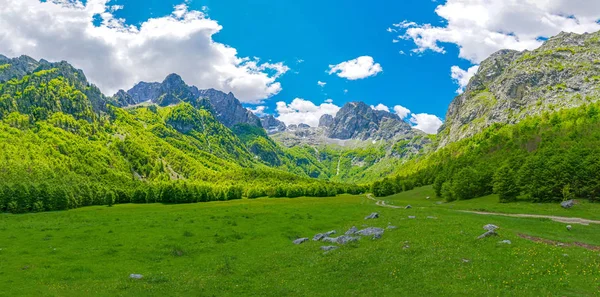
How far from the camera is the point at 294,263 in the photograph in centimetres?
3753

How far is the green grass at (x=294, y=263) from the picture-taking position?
25.5 m

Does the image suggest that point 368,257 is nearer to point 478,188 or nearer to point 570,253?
point 570,253

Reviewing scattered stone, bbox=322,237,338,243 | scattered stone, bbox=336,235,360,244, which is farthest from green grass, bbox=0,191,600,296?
scattered stone, bbox=322,237,338,243

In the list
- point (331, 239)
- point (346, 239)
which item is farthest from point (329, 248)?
point (331, 239)

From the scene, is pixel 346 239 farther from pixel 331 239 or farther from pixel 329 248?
pixel 329 248

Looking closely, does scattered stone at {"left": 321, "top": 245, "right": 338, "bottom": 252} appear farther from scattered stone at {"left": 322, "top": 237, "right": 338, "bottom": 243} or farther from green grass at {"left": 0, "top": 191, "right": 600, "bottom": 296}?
scattered stone at {"left": 322, "top": 237, "right": 338, "bottom": 243}

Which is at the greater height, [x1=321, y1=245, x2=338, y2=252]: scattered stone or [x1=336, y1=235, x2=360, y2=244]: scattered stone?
[x1=336, y1=235, x2=360, y2=244]: scattered stone

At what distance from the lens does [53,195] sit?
128 m

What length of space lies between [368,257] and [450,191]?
95839mm

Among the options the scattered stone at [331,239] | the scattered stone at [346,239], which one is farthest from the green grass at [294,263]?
the scattered stone at [331,239]

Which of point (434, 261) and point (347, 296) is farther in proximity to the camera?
point (434, 261)

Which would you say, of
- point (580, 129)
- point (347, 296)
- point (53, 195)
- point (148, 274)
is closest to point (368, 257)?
point (347, 296)

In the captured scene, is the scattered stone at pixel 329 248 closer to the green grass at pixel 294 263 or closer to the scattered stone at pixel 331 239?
the green grass at pixel 294 263

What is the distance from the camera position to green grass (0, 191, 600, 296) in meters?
25.5
